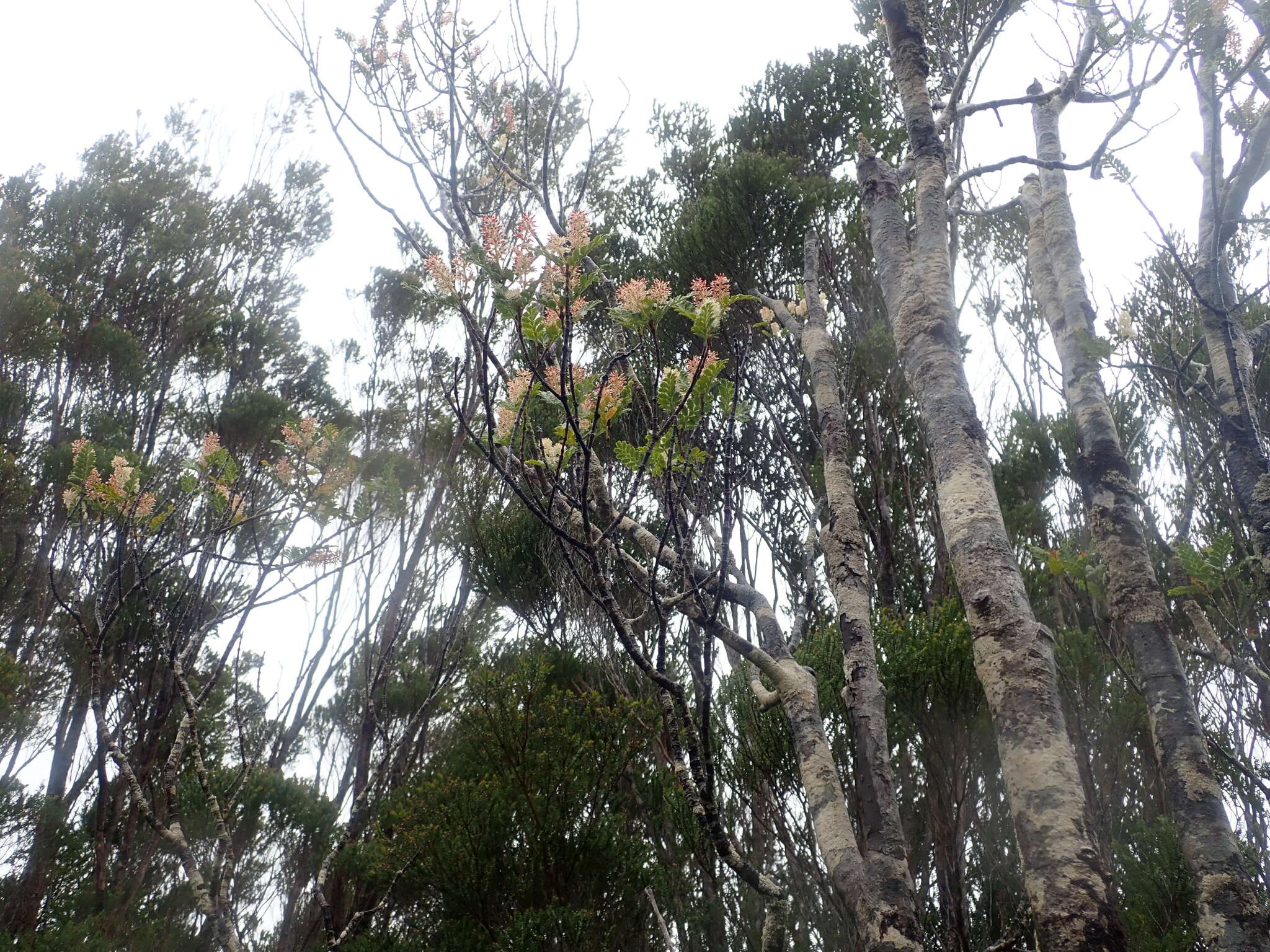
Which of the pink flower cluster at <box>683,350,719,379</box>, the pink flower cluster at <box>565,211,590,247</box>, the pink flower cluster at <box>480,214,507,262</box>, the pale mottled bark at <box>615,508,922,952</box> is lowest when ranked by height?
the pale mottled bark at <box>615,508,922,952</box>

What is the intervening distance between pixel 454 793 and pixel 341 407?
6.52 m

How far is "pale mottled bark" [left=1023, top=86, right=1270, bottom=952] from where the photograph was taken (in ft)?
6.35

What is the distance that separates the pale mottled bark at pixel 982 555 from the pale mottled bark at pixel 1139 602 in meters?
0.85

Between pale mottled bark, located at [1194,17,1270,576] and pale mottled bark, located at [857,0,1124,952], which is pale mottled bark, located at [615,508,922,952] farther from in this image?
pale mottled bark, located at [1194,17,1270,576]

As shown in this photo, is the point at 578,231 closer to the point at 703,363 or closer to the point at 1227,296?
the point at 703,363

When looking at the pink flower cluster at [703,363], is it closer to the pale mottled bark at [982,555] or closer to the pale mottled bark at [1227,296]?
the pale mottled bark at [982,555]

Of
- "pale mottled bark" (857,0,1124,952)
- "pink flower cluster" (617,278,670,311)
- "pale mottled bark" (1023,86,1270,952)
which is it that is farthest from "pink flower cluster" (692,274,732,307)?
"pale mottled bark" (1023,86,1270,952)

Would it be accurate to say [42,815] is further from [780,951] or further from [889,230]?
[889,230]

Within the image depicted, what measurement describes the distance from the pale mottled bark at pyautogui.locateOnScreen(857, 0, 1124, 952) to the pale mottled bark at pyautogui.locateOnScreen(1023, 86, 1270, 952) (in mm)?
846

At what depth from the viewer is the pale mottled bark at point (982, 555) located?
126cm

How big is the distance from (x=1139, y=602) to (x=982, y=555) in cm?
113

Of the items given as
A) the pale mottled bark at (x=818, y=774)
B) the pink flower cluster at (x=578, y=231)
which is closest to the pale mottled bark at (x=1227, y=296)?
the pale mottled bark at (x=818, y=774)

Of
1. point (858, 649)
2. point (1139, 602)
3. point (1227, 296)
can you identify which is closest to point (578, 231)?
point (858, 649)

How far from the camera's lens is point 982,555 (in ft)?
5.41
